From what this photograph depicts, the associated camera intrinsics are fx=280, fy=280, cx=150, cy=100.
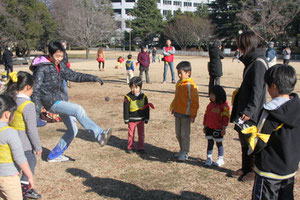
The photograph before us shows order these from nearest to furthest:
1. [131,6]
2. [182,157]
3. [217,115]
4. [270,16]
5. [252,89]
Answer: [252,89] → [217,115] → [182,157] → [270,16] → [131,6]

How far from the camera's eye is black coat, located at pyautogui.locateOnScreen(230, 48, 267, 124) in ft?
10.8

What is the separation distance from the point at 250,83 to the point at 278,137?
4.11 feet

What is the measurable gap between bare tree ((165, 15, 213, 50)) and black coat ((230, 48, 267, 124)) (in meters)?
51.1

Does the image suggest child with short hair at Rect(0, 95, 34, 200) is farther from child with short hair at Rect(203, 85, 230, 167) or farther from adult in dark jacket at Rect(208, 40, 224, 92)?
adult in dark jacket at Rect(208, 40, 224, 92)

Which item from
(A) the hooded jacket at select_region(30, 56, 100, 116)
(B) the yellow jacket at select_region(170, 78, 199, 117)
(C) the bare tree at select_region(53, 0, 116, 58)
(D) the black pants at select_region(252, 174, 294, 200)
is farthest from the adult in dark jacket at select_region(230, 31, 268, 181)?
(C) the bare tree at select_region(53, 0, 116, 58)

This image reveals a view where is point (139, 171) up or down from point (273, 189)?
down

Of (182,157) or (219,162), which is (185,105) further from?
(219,162)

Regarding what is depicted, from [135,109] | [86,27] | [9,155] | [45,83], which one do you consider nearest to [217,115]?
[135,109]

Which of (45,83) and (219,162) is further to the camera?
(219,162)

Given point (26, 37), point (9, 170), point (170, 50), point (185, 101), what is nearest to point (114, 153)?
point (185, 101)

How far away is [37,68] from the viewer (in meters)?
4.00

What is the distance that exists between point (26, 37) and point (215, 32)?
114ft

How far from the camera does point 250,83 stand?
341cm

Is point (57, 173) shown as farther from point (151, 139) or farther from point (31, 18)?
point (31, 18)
